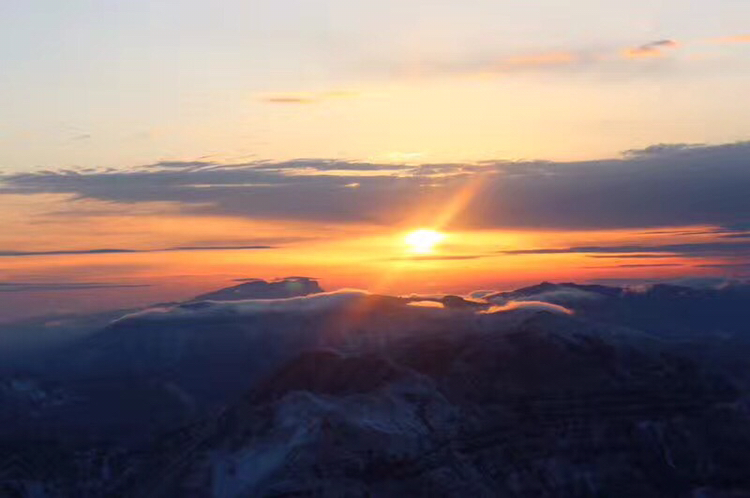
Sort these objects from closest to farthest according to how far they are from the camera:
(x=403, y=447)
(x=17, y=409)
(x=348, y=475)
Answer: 1. (x=348, y=475)
2. (x=403, y=447)
3. (x=17, y=409)

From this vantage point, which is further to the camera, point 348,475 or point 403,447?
point 403,447

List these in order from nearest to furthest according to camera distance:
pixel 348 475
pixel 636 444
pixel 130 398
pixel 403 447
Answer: pixel 348 475, pixel 403 447, pixel 636 444, pixel 130 398

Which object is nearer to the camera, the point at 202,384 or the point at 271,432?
the point at 271,432

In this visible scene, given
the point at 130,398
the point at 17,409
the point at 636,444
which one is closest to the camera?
the point at 636,444

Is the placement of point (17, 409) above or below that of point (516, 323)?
below

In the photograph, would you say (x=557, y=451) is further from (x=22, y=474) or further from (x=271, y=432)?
(x=22, y=474)

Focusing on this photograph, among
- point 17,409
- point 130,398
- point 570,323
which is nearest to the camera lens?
point 570,323

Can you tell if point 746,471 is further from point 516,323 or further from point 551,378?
point 516,323

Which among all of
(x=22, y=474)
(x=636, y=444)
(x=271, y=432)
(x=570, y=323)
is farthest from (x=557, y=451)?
(x=22, y=474)

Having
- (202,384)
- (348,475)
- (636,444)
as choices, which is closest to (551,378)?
(636,444)
